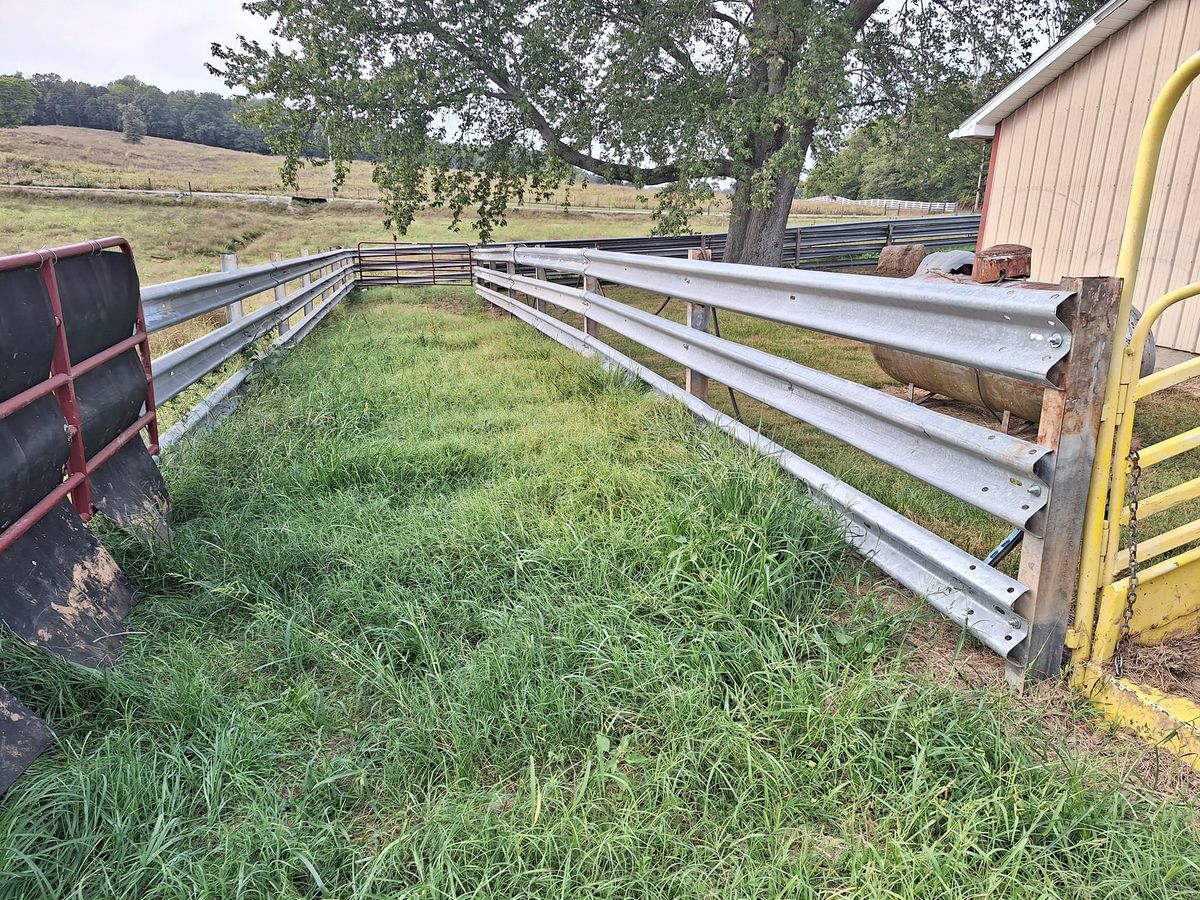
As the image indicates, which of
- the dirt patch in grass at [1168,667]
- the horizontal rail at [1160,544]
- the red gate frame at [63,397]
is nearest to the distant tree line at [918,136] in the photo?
the horizontal rail at [1160,544]

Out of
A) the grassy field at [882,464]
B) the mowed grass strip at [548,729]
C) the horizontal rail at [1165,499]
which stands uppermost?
the horizontal rail at [1165,499]

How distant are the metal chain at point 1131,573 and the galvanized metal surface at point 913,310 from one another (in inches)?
15.3

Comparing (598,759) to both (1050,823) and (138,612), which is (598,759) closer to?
(1050,823)

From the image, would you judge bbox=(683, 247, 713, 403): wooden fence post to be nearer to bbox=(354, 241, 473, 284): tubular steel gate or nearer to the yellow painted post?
the yellow painted post

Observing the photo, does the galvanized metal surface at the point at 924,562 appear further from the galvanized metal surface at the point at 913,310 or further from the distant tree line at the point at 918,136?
the distant tree line at the point at 918,136

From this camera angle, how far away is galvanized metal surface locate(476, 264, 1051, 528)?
1995 mm

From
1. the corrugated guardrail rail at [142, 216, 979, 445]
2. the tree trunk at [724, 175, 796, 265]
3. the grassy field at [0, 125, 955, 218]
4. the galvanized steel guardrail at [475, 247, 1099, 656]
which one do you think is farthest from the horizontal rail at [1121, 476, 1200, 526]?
the grassy field at [0, 125, 955, 218]

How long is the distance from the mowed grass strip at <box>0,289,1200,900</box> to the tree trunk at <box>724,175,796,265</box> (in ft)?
41.0

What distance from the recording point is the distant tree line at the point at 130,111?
104188 millimetres

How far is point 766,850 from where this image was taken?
5.35 feet

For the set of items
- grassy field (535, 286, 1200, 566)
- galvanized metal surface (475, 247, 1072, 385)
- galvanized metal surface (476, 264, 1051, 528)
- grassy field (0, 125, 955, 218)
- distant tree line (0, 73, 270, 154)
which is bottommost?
grassy field (535, 286, 1200, 566)

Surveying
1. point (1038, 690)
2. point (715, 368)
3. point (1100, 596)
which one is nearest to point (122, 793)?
point (1038, 690)

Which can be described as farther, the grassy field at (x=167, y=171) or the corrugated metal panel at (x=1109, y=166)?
the grassy field at (x=167, y=171)

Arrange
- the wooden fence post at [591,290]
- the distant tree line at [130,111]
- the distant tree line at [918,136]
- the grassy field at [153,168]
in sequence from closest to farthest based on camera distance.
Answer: the wooden fence post at [591,290], the distant tree line at [918,136], the grassy field at [153,168], the distant tree line at [130,111]
